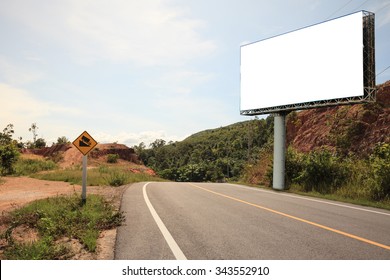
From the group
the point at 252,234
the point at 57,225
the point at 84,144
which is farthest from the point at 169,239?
the point at 84,144

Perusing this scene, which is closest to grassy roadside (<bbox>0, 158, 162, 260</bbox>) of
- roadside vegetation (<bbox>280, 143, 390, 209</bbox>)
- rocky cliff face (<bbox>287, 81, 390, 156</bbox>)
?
roadside vegetation (<bbox>280, 143, 390, 209</bbox>)

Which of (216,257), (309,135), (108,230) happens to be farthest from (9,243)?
(309,135)

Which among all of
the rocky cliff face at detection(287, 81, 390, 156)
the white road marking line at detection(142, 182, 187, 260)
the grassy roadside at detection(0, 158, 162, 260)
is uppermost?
the rocky cliff face at detection(287, 81, 390, 156)

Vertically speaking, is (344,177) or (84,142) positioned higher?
(84,142)

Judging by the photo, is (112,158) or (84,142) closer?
(84,142)

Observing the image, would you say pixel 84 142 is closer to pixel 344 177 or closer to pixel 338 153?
pixel 344 177

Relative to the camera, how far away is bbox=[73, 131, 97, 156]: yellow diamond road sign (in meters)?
9.79

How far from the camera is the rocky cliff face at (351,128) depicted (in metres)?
26.8

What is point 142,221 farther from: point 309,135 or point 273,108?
point 309,135

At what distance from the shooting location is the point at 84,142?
9922 mm

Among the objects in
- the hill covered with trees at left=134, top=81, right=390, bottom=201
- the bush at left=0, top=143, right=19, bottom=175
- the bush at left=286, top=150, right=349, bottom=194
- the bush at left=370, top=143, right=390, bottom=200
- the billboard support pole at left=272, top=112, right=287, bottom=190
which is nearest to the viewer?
the bush at left=370, top=143, right=390, bottom=200

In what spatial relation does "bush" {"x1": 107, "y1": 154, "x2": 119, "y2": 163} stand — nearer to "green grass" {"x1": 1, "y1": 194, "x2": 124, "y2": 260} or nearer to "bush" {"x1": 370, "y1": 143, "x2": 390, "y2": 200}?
"green grass" {"x1": 1, "y1": 194, "x2": 124, "y2": 260}

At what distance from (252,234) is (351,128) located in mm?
27989

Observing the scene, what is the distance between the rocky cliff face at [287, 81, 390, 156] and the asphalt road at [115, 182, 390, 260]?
2200cm
